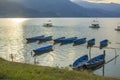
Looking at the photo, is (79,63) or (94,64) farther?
(94,64)

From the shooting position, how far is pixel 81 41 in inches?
3797

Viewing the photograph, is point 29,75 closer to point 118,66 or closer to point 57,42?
point 118,66

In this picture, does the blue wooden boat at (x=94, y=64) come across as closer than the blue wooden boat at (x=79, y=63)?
No

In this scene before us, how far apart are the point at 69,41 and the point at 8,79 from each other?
266ft

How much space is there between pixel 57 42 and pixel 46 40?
29.9ft

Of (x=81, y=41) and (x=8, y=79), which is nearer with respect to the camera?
(x=8, y=79)

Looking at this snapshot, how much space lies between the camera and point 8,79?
17.0 m

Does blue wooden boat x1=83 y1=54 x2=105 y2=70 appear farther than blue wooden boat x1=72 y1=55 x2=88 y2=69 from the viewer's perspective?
Yes

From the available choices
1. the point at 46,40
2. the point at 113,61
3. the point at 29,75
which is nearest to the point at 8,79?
the point at 29,75

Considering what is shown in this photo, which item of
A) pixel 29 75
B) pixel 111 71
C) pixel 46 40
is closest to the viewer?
pixel 29 75

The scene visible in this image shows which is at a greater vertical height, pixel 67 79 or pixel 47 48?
pixel 67 79

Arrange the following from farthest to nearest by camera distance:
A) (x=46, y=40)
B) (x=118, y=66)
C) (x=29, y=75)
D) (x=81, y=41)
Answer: (x=46, y=40) → (x=81, y=41) → (x=118, y=66) → (x=29, y=75)

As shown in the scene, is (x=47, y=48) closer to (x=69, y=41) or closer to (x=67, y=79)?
(x=69, y=41)

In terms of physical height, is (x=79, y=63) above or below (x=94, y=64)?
above
